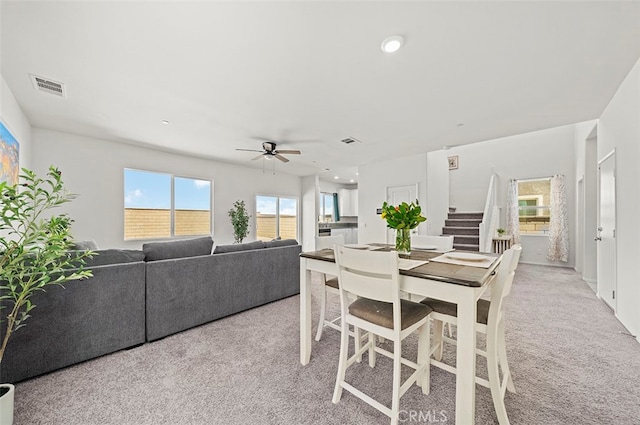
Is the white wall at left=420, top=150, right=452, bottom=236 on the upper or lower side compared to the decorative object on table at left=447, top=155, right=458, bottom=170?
lower

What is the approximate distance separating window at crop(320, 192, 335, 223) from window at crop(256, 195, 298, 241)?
1.90 metres

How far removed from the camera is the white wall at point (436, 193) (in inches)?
219

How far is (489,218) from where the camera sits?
5.49 m

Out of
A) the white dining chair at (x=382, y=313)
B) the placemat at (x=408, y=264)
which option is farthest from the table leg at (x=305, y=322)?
the placemat at (x=408, y=264)

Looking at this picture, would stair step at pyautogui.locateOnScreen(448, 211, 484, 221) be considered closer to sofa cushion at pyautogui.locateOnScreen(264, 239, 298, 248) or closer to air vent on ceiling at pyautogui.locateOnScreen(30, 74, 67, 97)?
sofa cushion at pyautogui.locateOnScreen(264, 239, 298, 248)

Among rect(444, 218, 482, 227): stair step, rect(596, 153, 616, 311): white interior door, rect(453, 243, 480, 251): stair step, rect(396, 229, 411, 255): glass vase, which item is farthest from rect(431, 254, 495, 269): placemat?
rect(444, 218, 482, 227): stair step

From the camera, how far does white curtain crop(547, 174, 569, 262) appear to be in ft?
18.0

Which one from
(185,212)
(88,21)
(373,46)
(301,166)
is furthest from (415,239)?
(185,212)

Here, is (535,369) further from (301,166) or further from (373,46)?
(301,166)

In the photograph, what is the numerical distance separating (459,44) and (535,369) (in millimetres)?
2564

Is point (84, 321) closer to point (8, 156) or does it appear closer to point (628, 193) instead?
point (8, 156)

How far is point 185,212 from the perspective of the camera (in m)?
5.55

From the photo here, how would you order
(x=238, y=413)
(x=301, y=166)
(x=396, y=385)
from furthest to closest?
(x=301, y=166) → (x=238, y=413) → (x=396, y=385)

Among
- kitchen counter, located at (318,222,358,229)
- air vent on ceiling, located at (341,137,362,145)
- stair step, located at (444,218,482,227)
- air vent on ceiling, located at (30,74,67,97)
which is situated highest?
air vent on ceiling, located at (30,74,67,97)
